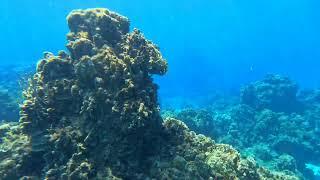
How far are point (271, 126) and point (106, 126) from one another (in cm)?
1534

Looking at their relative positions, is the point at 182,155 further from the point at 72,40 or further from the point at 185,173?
the point at 72,40

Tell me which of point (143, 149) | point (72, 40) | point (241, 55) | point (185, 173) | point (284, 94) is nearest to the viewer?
point (185, 173)

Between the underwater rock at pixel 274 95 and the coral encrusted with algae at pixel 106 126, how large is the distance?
1786 centimetres

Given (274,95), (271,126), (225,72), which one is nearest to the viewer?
(271,126)

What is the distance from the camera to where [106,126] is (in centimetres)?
713

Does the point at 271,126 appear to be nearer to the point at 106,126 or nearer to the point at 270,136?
the point at 270,136

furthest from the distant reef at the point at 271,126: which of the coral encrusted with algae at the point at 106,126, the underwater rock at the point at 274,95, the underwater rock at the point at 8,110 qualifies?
the coral encrusted with algae at the point at 106,126

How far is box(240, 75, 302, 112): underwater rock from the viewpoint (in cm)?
2583

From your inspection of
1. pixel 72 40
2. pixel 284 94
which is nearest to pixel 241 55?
pixel 284 94

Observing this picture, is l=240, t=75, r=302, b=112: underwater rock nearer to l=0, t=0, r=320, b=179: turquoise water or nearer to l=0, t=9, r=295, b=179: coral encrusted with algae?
l=0, t=0, r=320, b=179: turquoise water

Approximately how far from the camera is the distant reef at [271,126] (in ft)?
57.3

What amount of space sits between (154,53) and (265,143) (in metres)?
12.5

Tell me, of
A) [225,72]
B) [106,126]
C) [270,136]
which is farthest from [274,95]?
[225,72]

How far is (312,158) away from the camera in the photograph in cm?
1903
